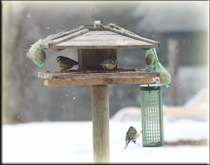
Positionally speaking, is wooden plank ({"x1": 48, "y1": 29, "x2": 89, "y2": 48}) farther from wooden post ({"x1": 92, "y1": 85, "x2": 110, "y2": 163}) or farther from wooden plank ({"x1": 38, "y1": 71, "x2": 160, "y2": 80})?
wooden post ({"x1": 92, "y1": 85, "x2": 110, "y2": 163})

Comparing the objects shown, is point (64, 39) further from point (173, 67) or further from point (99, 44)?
point (173, 67)

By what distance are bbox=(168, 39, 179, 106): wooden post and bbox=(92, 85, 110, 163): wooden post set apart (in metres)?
3.48

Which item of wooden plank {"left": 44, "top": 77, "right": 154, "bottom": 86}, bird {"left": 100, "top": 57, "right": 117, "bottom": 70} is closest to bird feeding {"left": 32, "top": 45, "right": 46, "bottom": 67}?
wooden plank {"left": 44, "top": 77, "right": 154, "bottom": 86}

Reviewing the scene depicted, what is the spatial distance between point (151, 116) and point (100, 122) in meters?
0.44

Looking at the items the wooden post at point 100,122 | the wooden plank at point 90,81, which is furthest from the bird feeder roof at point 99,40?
the wooden post at point 100,122

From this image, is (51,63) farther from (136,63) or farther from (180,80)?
(180,80)

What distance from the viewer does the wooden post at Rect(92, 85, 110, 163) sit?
2.26 metres

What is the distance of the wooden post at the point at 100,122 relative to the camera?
2256 millimetres

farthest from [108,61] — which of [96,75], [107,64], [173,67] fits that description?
[173,67]

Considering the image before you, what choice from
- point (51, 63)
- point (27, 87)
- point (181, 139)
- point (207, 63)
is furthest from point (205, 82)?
point (27, 87)

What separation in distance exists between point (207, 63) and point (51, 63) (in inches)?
122

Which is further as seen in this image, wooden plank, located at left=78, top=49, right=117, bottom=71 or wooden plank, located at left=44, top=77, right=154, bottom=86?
wooden plank, located at left=78, top=49, right=117, bottom=71

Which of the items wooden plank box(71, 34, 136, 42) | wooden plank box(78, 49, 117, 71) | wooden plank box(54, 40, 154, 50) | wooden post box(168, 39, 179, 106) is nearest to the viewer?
wooden plank box(54, 40, 154, 50)

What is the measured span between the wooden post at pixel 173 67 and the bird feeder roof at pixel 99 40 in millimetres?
3444
